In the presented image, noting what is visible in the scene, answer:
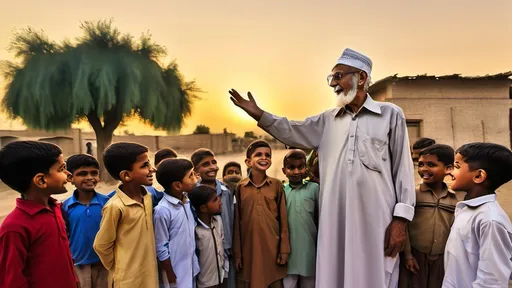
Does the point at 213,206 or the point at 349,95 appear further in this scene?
the point at 213,206

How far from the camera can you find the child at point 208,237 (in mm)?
2451

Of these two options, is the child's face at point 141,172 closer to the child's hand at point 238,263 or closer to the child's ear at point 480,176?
the child's hand at point 238,263

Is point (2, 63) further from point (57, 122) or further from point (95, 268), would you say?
point (95, 268)

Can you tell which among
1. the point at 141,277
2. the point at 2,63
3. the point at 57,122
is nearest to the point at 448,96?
the point at 141,277

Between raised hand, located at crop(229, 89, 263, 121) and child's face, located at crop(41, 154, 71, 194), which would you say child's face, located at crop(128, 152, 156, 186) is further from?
raised hand, located at crop(229, 89, 263, 121)

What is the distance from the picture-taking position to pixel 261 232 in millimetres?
2516

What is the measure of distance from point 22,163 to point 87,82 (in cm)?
1327

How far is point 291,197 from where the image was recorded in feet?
8.75

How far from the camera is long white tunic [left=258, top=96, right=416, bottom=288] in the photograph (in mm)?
2146

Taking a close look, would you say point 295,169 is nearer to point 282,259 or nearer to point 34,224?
point 282,259

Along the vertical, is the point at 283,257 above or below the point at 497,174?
below

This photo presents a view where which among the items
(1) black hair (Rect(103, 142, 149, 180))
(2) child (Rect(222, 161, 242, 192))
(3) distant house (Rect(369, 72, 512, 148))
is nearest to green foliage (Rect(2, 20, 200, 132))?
(3) distant house (Rect(369, 72, 512, 148))

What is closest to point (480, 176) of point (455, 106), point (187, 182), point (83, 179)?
point (187, 182)

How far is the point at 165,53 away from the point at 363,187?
603 inches
